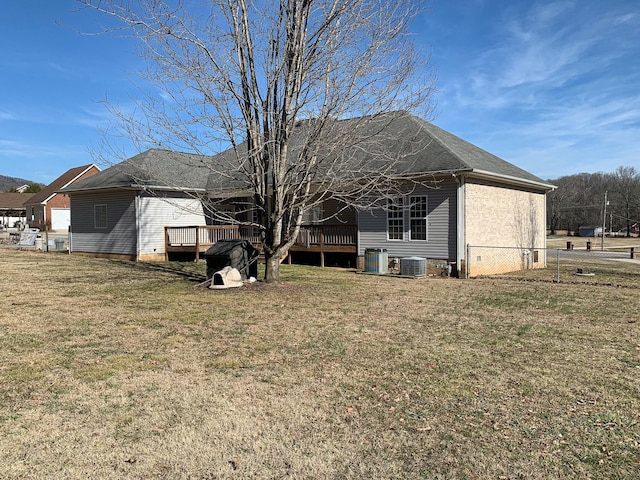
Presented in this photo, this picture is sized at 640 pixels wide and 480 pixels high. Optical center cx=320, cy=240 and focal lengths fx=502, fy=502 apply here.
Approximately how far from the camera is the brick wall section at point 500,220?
16.6 meters

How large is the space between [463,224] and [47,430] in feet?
46.0

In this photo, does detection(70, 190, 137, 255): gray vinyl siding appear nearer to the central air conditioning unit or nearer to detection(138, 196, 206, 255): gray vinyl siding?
detection(138, 196, 206, 255): gray vinyl siding

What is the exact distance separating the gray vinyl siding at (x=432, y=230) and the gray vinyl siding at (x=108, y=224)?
33.3 feet

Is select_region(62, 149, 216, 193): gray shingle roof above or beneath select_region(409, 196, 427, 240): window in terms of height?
above

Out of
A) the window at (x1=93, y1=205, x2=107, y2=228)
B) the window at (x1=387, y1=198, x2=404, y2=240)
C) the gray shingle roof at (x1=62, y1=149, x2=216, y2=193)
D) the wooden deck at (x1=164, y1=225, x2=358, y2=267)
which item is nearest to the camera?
the window at (x1=387, y1=198, x2=404, y2=240)

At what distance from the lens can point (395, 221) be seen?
17766 millimetres

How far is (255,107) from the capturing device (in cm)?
1206

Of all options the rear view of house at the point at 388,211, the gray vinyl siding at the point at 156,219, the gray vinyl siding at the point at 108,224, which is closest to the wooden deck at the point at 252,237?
the rear view of house at the point at 388,211

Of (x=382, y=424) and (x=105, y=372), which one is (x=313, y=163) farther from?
(x=382, y=424)

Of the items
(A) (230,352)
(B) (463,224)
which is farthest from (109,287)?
(B) (463,224)

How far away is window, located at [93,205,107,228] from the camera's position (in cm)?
2216

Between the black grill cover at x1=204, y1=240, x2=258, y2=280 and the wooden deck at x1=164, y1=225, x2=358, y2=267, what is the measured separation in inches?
243

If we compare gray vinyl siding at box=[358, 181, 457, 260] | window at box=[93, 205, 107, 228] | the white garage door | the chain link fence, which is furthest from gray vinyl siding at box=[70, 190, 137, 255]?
the white garage door

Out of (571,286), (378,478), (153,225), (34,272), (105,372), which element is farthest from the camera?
(153,225)
